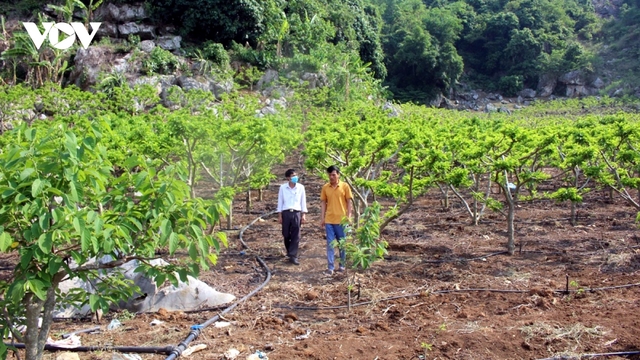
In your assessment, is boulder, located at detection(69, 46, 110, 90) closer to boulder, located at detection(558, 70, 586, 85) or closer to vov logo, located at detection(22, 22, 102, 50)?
vov logo, located at detection(22, 22, 102, 50)

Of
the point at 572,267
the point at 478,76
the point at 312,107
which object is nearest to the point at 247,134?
the point at 572,267

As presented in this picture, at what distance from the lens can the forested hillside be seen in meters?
24.3

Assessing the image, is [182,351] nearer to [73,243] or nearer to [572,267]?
[73,243]

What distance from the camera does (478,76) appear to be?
49.6 m

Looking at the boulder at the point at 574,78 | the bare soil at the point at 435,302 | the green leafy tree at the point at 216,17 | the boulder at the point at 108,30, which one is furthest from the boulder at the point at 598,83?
the bare soil at the point at 435,302

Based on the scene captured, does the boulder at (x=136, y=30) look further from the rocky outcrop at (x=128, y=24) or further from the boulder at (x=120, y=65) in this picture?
the boulder at (x=120, y=65)

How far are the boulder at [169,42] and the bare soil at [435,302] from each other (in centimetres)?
1693

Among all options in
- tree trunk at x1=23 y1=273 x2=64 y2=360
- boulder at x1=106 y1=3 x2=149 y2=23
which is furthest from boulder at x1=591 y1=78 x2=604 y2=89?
tree trunk at x1=23 y1=273 x2=64 y2=360

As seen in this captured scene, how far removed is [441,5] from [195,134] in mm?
54183

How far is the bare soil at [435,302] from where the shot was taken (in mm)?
4305

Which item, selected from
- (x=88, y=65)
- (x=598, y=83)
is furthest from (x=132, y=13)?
(x=598, y=83)

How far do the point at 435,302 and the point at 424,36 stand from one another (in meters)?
39.0

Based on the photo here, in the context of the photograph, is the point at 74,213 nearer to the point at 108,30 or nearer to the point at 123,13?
the point at 108,30

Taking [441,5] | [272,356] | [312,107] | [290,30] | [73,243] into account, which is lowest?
[272,356]
